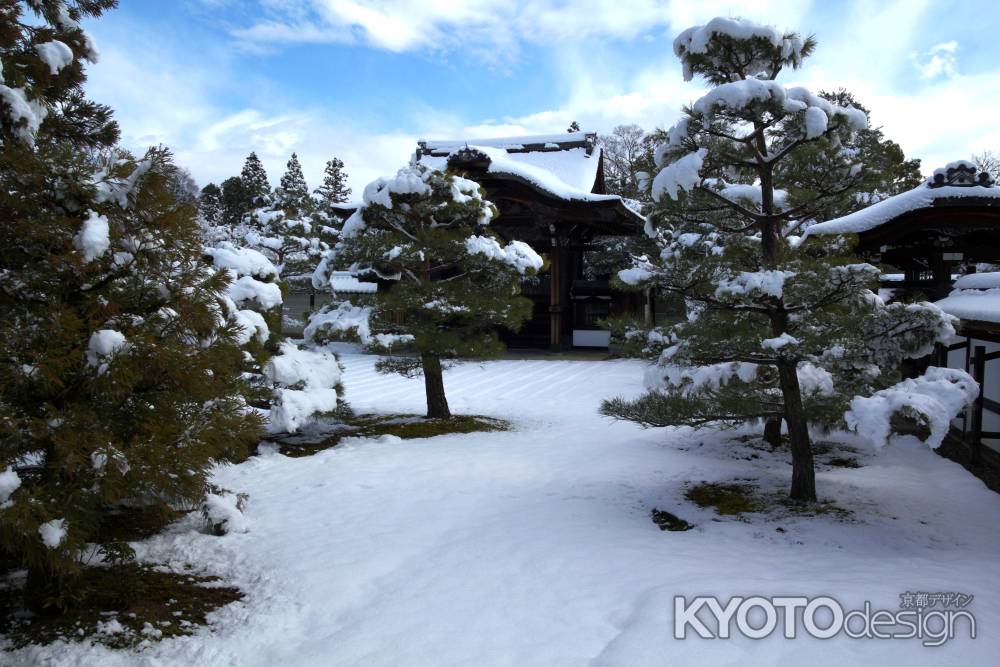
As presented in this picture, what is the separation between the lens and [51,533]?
2943mm

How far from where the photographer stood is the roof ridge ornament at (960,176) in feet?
24.0

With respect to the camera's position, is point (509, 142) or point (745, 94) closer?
point (745, 94)

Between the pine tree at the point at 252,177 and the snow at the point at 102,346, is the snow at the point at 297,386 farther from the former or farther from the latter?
the pine tree at the point at 252,177

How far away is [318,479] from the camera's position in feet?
20.5

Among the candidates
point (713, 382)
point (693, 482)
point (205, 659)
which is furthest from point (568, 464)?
point (205, 659)

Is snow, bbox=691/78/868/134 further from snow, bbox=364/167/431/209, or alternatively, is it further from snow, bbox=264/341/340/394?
snow, bbox=264/341/340/394

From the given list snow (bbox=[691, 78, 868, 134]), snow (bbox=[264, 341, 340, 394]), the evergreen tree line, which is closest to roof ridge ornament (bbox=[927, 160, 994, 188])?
snow (bbox=[691, 78, 868, 134])

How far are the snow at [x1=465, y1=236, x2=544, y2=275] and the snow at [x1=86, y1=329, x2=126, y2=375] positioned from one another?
5501 millimetres

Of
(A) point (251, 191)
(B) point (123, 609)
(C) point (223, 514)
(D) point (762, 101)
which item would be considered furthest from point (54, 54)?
(A) point (251, 191)

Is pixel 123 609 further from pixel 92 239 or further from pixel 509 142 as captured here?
pixel 509 142

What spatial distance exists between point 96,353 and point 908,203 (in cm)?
813

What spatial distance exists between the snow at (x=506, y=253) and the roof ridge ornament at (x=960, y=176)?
473 centimetres

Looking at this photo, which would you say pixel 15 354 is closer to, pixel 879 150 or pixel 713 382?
pixel 713 382

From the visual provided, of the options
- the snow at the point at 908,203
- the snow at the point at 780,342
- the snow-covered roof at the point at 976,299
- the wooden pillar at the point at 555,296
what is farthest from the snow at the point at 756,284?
the wooden pillar at the point at 555,296
